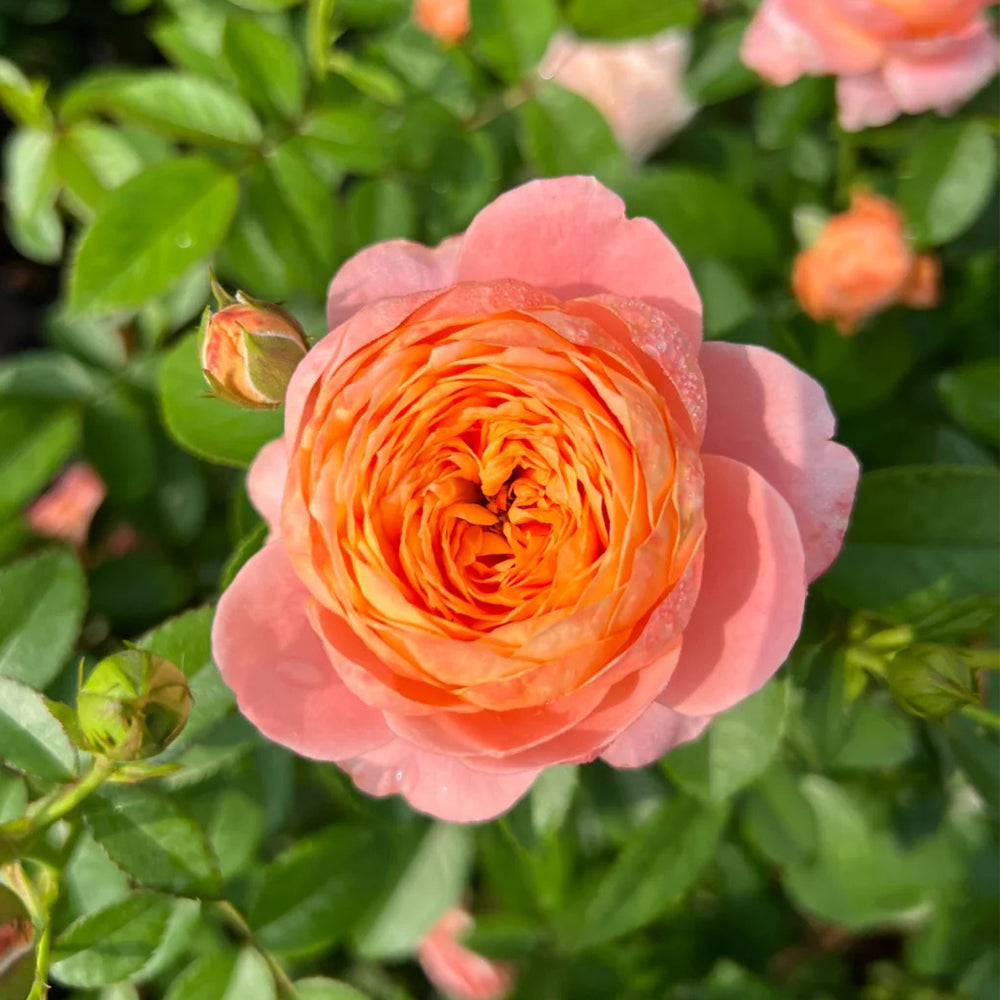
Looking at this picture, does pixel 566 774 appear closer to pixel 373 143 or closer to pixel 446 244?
pixel 446 244

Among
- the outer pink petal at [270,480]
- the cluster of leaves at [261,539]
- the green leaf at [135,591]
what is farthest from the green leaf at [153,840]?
the green leaf at [135,591]

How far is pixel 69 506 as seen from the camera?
1591mm

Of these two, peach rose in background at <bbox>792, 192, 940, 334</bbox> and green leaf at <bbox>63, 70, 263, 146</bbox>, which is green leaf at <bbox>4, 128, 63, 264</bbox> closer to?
green leaf at <bbox>63, 70, 263, 146</bbox>

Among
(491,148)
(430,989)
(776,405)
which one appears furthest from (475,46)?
(430,989)

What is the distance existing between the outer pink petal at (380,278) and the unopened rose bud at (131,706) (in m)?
0.26

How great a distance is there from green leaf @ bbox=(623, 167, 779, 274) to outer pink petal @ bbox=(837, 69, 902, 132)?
0.52 feet

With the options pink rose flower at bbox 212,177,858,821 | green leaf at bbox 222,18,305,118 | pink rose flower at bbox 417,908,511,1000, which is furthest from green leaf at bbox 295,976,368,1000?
green leaf at bbox 222,18,305,118

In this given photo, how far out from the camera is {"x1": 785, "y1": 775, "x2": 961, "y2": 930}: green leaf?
128cm

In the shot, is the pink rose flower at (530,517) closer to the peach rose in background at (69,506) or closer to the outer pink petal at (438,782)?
the outer pink petal at (438,782)

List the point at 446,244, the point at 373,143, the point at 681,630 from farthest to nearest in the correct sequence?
the point at 373,143
the point at 446,244
the point at 681,630

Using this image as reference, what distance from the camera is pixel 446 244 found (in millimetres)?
714

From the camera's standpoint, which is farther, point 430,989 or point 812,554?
point 430,989

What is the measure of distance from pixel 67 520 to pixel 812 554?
49.9 inches

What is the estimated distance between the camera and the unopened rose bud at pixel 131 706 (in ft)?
2.02
